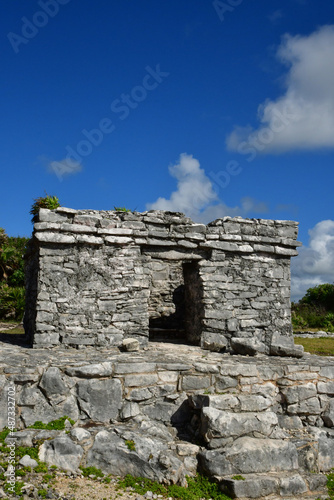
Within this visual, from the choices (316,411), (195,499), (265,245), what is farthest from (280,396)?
(265,245)

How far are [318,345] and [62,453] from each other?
38.2 feet

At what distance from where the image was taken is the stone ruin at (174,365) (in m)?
5.59

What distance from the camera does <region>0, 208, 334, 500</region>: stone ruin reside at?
559cm

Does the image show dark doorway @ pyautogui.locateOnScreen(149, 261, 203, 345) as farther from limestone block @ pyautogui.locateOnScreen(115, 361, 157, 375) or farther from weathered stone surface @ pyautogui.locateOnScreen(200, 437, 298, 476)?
weathered stone surface @ pyautogui.locateOnScreen(200, 437, 298, 476)

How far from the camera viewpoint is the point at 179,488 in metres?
5.20

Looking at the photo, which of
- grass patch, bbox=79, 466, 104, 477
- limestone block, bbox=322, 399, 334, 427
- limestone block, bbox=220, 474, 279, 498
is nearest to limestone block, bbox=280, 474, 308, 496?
limestone block, bbox=220, 474, 279, 498

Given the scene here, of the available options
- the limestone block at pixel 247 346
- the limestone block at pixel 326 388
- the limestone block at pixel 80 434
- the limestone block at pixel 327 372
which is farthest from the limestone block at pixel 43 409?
the limestone block at pixel 327 372

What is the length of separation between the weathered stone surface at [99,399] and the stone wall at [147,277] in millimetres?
1834

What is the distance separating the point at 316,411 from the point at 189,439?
7.74ft

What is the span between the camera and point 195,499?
5102 millimetres

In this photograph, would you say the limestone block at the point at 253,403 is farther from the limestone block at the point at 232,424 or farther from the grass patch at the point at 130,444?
the grass patch at the point at 130,444

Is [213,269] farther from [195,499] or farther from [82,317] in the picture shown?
[195,499]

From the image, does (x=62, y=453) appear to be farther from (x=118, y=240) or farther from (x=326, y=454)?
(x=118, y=240)

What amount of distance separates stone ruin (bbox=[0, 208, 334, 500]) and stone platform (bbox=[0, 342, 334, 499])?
0.02 metres
